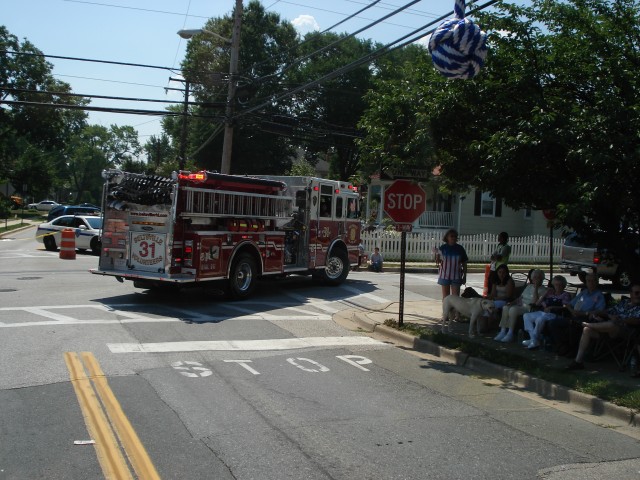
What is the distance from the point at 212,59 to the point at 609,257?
35.8 meters

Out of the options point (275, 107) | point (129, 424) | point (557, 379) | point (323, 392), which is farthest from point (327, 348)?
point (275, 107)

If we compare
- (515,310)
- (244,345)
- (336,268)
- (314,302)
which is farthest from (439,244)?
(244,345)

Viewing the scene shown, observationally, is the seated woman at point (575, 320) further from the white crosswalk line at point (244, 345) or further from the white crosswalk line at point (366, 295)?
the white crosswalk line at point (366, 295)

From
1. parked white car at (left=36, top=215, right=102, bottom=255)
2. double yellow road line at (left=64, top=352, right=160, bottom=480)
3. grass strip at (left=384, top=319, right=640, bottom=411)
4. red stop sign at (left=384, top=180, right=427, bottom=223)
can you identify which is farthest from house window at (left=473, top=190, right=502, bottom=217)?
double yellow road line at (left=64, top=352, right=160, bottom=480)

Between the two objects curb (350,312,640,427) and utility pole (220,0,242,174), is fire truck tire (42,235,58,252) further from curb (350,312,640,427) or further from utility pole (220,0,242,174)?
curb (350,312,640,427)

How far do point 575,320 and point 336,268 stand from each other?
9.36 m

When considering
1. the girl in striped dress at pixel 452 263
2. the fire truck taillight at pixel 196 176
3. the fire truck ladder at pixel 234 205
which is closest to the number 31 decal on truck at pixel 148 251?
the fire truck ladder at pixel 234 205

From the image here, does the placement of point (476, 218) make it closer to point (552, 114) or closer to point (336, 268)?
point (336, 268)

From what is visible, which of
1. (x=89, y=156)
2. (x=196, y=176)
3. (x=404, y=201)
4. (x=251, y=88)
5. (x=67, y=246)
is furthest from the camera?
(x=89, y=156)

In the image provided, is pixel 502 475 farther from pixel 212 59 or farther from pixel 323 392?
pixel 212 59

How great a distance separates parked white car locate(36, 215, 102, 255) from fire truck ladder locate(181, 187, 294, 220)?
460 inches

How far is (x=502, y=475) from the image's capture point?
527 centimetres

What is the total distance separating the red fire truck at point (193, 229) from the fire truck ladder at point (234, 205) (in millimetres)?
20

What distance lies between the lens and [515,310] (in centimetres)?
1046
